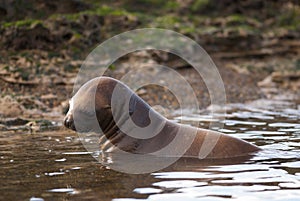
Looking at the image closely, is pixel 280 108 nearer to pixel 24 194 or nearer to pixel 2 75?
pixel 2 75

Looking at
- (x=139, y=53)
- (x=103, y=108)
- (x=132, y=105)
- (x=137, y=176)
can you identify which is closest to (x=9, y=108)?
(x=103, y=108)

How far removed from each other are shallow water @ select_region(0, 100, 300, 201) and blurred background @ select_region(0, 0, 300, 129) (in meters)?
2.62

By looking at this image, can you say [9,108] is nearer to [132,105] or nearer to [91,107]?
[91,107]

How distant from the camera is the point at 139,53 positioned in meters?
15.4

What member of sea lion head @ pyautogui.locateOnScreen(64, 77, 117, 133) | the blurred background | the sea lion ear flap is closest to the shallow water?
sea lion head @ pyautogui.locateOnScreen(64, 77, 117, 133)

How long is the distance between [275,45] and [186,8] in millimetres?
3082

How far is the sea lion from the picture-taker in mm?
7574

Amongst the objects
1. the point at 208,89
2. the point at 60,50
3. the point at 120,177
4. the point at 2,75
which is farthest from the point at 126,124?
the point at 208,89

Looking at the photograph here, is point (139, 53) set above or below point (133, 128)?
above

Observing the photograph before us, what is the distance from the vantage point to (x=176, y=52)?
16453 millimetres

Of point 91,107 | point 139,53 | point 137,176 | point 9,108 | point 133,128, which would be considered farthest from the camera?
point 139,53

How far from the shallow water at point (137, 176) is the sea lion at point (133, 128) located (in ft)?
1.00

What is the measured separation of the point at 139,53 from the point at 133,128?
783 cm

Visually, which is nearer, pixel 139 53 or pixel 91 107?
pixel 91 107
